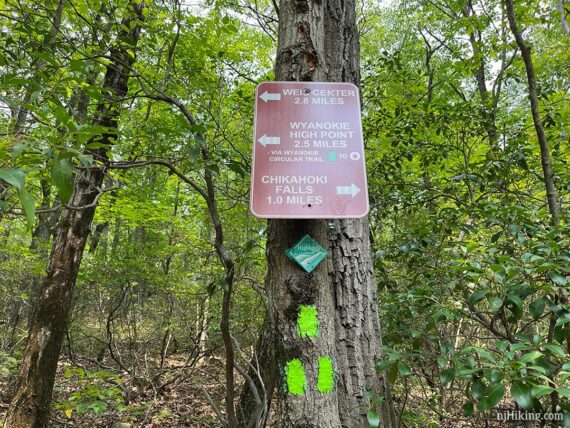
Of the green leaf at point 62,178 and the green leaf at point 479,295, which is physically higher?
the green leaf at point 62,178

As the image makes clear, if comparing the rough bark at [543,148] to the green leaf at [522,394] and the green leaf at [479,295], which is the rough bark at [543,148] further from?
the green leaf at [522,394]

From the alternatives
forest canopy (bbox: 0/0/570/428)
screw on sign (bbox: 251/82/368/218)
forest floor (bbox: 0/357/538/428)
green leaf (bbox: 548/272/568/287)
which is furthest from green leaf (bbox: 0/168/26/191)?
forest floor (bbox: 0/357/538/428)

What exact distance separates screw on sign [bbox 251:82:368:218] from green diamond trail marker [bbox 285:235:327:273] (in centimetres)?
9

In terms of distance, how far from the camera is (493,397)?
125 cm

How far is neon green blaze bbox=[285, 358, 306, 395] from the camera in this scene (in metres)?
1.01

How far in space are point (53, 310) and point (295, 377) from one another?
390 centimetres

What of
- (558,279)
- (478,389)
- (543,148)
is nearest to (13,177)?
(478,389)

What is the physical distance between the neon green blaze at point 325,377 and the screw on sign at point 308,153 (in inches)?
18.0

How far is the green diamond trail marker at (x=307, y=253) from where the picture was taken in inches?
43.3

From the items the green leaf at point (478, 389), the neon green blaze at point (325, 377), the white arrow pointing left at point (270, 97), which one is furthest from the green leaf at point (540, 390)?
the white arrow pointing left at point (270, 97)

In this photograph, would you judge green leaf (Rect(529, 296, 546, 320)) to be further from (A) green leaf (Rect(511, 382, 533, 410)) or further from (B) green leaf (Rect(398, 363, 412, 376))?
(B) green leaf (Rect(398, 363, 412, 376))

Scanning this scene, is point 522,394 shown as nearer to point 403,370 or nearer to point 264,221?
point 403,370

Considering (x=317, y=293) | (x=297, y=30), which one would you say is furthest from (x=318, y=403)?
(x=297, y=30)

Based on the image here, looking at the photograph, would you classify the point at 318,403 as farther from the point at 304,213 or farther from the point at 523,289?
the point at 523,289
